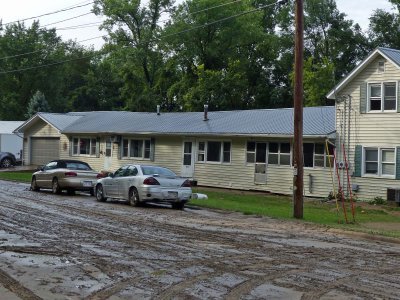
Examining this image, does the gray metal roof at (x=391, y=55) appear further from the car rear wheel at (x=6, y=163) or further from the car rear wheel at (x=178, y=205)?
the car rear wheel at (x=6, y=163)

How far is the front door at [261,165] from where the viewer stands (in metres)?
30.6

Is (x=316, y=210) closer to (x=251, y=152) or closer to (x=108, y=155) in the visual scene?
(x=251, y=152)

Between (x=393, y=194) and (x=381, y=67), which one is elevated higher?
(x=381, y=67)

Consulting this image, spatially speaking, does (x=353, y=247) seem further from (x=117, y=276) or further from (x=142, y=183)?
(x=142, y=183)

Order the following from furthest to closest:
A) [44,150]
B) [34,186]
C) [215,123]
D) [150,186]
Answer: [44,150]
[215,123]
[34,186]
[150,186]

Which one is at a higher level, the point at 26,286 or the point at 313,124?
the point at 313,124

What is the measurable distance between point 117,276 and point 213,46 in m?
52.1

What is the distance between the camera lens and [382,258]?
1161 cm

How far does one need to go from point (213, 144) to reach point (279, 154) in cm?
457

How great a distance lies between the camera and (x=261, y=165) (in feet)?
101

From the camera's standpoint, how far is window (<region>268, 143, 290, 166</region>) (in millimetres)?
29641

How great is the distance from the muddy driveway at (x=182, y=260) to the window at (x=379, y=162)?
34.1ft

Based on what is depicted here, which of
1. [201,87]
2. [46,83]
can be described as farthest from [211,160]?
[46,83]

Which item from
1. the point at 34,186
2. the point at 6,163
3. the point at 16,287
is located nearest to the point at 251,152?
the point at 34,186
